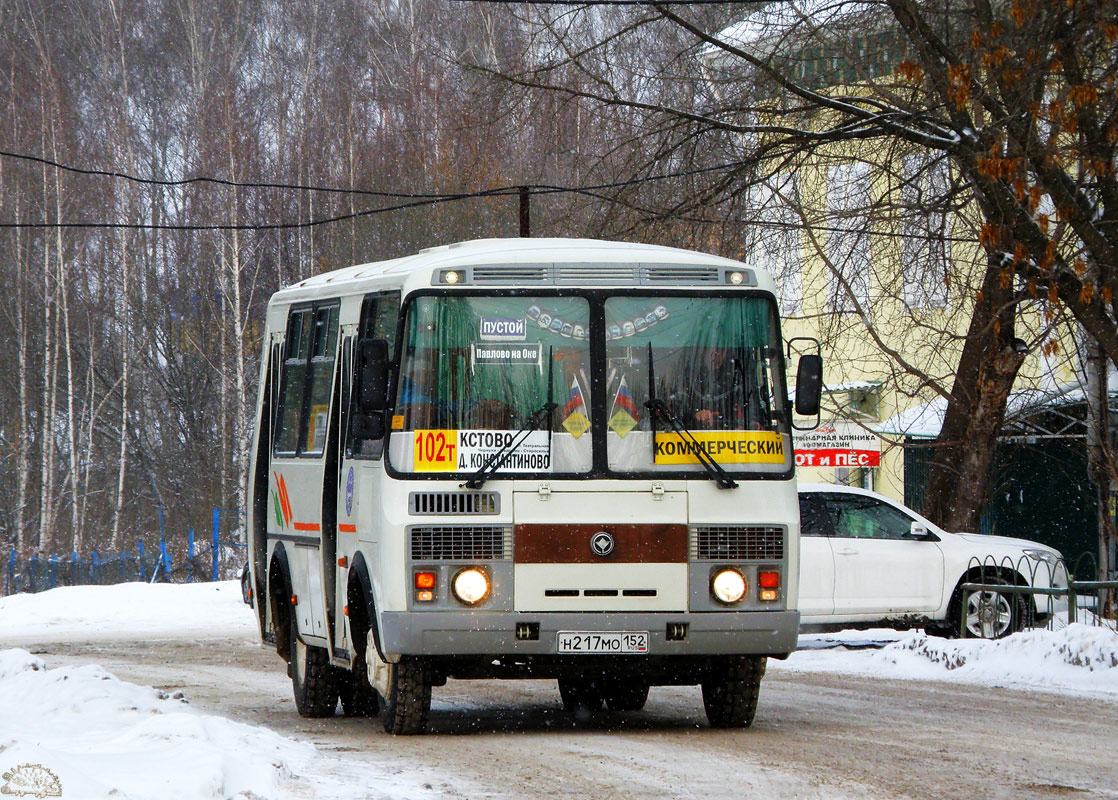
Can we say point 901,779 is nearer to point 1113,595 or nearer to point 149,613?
point 1113,595

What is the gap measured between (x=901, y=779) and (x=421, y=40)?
1730 inches

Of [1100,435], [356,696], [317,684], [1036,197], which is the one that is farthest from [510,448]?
[1100,435]

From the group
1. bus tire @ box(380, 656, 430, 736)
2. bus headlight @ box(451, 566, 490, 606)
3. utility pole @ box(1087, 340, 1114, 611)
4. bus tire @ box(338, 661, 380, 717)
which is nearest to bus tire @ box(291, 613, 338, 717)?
bus tire @ box(338, 661, 380, 717)

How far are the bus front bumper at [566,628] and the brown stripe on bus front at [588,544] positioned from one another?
0.30m

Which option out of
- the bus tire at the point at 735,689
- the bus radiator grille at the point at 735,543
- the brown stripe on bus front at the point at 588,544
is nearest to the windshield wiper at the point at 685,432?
the bus radiator grille at the point at 735,543

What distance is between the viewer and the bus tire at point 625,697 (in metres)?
12.3

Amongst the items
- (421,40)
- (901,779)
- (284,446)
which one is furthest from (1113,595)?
(421,40)

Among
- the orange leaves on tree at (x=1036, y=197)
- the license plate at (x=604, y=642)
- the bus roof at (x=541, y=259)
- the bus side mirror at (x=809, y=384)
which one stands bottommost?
the license plate at (x=604, y=642)

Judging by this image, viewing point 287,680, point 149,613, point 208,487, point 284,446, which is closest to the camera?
point 284,446

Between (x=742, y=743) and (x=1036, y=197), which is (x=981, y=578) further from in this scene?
(x=742, y=743)

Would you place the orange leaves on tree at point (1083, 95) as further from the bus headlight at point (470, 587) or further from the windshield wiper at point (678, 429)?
the bus headlight at point (470, 587)

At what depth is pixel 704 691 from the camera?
11.3 meters

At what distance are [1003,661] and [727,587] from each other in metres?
5.31

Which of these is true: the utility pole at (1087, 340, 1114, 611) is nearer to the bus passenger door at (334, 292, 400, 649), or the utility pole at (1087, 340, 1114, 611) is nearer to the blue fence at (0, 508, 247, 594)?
the bus passenger door at (334, 292, 400, 649)
